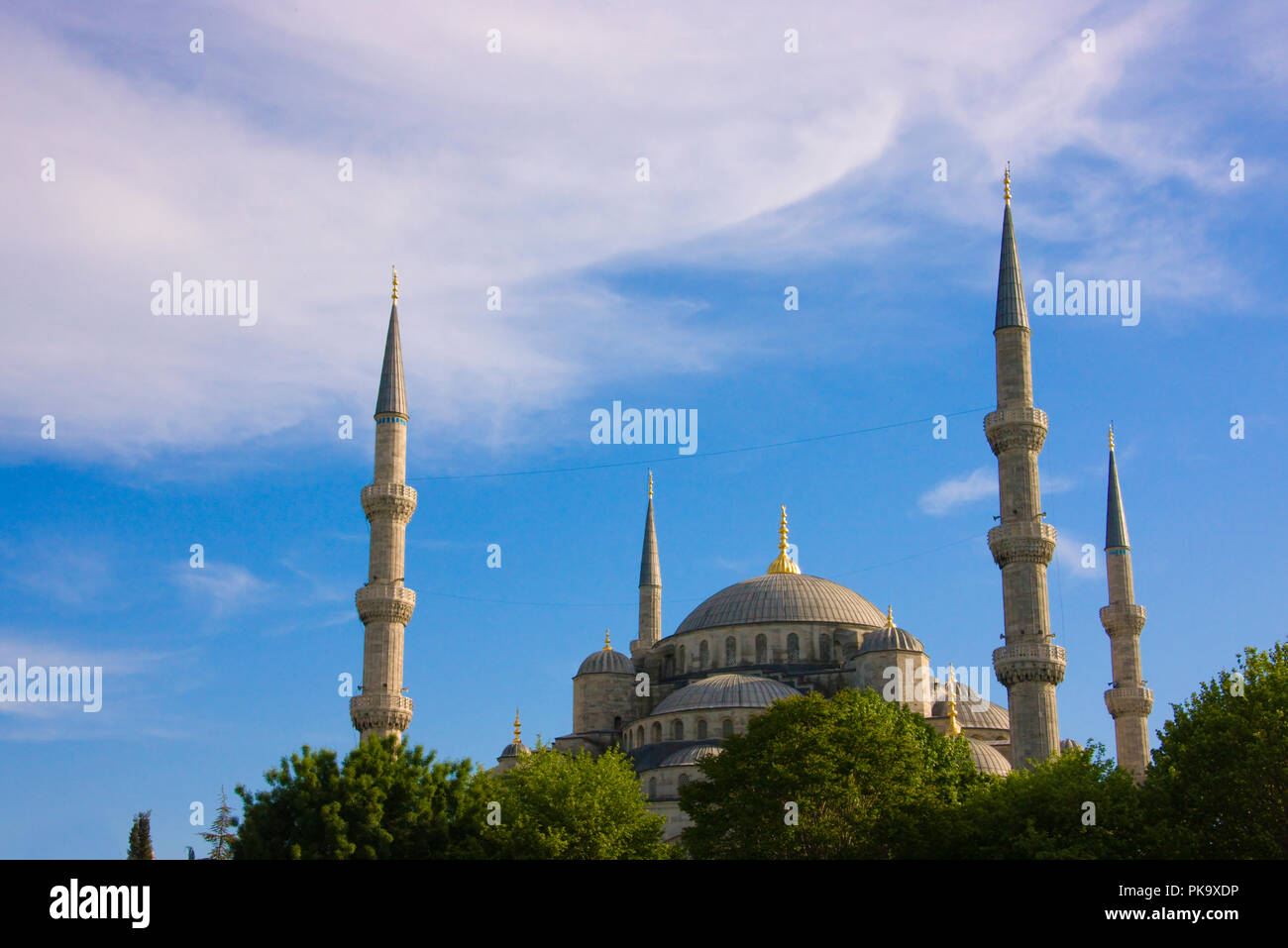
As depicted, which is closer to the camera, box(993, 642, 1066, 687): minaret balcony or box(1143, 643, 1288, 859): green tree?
box(1143, 643, 1288, 859): green tree

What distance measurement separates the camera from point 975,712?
211 ft

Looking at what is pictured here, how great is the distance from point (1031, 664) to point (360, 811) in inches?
811

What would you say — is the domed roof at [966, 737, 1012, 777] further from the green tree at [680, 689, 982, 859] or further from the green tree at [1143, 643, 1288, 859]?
the green tree at [1143, 643, 1288, 859]

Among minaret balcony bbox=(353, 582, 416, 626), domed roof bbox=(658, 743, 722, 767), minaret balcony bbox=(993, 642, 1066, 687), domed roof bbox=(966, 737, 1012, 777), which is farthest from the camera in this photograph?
domed roof bbox=(658, 743, 722, 767)

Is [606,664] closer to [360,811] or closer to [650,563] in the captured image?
[650,563]

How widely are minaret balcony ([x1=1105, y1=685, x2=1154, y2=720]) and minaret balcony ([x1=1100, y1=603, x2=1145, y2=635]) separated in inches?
85.2

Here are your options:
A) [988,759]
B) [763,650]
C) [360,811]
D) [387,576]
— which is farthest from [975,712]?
[360,811]

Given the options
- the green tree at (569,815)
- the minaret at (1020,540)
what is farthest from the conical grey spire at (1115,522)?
the green tree at (569,815)

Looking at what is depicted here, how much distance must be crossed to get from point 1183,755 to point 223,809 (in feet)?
117

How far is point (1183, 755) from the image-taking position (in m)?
36.3

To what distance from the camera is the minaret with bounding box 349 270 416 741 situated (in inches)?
2010

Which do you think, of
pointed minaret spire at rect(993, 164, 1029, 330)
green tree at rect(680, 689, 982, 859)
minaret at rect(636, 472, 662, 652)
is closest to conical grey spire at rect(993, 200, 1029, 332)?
pointed minaret spire at rect(993, 164, 1029, 330)
